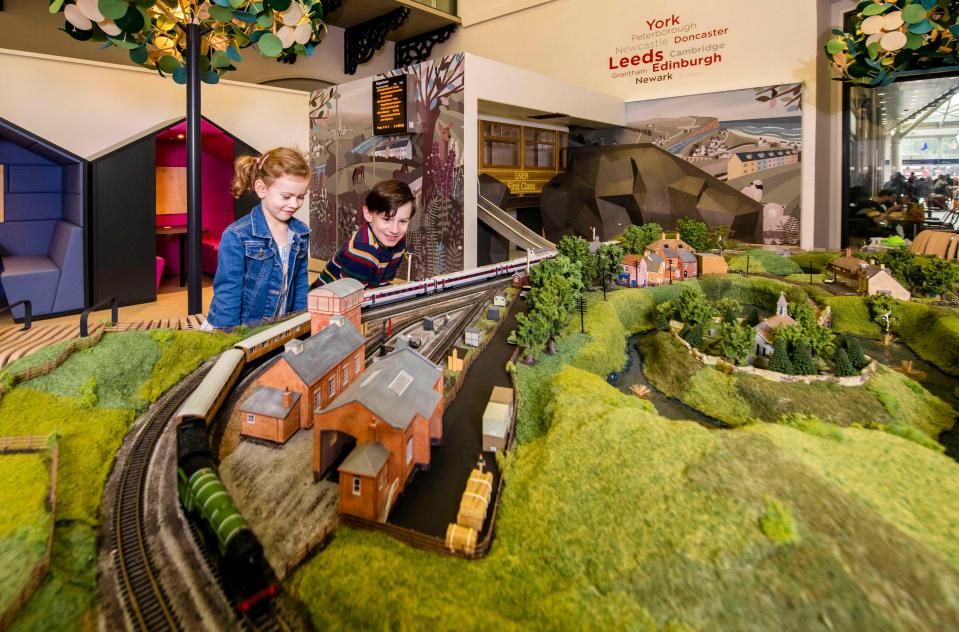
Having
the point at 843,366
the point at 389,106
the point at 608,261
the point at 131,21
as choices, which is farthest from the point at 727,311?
the point at 389,106

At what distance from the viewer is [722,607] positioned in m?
1.93

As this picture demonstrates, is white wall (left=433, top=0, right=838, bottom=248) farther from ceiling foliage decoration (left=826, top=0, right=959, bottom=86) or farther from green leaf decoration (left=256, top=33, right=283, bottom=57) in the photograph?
green leaf decoration (left=256, top=33, right=283, bottom=57)

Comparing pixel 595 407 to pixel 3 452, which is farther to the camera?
pixel 595 407

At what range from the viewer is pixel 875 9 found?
7.18 meters

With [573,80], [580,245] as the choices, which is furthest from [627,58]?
[580,245]

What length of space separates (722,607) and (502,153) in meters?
11.3

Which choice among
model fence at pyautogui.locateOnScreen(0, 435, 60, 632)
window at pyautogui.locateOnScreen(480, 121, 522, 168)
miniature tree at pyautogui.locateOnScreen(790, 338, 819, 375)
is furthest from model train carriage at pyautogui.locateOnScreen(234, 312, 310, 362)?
window at pyautogui.locateOnScreen(480, 121, 522, 168)

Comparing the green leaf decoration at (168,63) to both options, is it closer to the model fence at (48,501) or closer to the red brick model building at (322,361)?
the red brick model building at (322,361)

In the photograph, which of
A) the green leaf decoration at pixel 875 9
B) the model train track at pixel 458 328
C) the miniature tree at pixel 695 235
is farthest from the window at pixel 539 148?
the model train track at pixel 458 328

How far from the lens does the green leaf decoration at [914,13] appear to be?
22.1 ft

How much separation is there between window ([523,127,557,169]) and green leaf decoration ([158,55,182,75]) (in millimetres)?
8660

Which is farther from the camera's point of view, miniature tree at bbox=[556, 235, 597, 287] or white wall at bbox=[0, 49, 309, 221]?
miniature tree at bbox=[556, 235, 597, 287]

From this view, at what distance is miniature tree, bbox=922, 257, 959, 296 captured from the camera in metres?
6.12

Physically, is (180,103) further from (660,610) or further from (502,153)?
(660,610)
